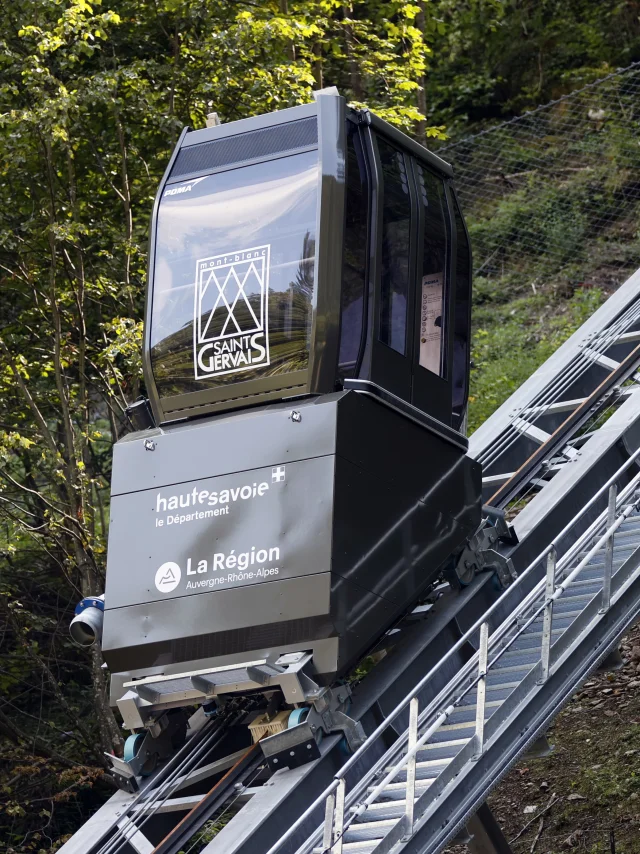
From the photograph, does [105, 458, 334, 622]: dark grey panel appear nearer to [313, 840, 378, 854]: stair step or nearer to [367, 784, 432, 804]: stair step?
[367, 784, 432, 804]: stair step

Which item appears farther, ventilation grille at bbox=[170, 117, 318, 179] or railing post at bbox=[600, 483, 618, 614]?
ventilation grille at bbox=[170, 117, 318, 179]

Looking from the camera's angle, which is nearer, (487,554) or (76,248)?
(487,554)

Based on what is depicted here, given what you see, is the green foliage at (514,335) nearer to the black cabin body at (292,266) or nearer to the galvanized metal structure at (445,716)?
the galvanized metal structure at (445,716)

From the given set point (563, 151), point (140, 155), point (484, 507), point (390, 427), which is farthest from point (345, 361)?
point (563, 151)

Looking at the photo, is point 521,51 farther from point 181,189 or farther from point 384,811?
point 384,811

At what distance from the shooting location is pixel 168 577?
773 cm

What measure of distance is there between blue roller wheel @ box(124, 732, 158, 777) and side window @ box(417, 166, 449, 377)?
3.07 meters

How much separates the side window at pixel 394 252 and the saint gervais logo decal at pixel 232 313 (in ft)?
2.53

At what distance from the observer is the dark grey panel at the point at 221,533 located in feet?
24.4

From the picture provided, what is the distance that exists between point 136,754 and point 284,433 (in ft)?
7.02

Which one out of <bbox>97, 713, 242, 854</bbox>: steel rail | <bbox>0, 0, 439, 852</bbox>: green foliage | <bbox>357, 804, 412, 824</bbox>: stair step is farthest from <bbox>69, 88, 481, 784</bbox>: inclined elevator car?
<bbox>0, 0, 439, 852</bbox>: green foliage

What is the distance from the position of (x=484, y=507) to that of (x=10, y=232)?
6660mm

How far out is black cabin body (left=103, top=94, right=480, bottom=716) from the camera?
748cm

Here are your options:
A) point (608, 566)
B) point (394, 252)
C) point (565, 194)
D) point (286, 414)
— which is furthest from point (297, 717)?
point (565, 194)
